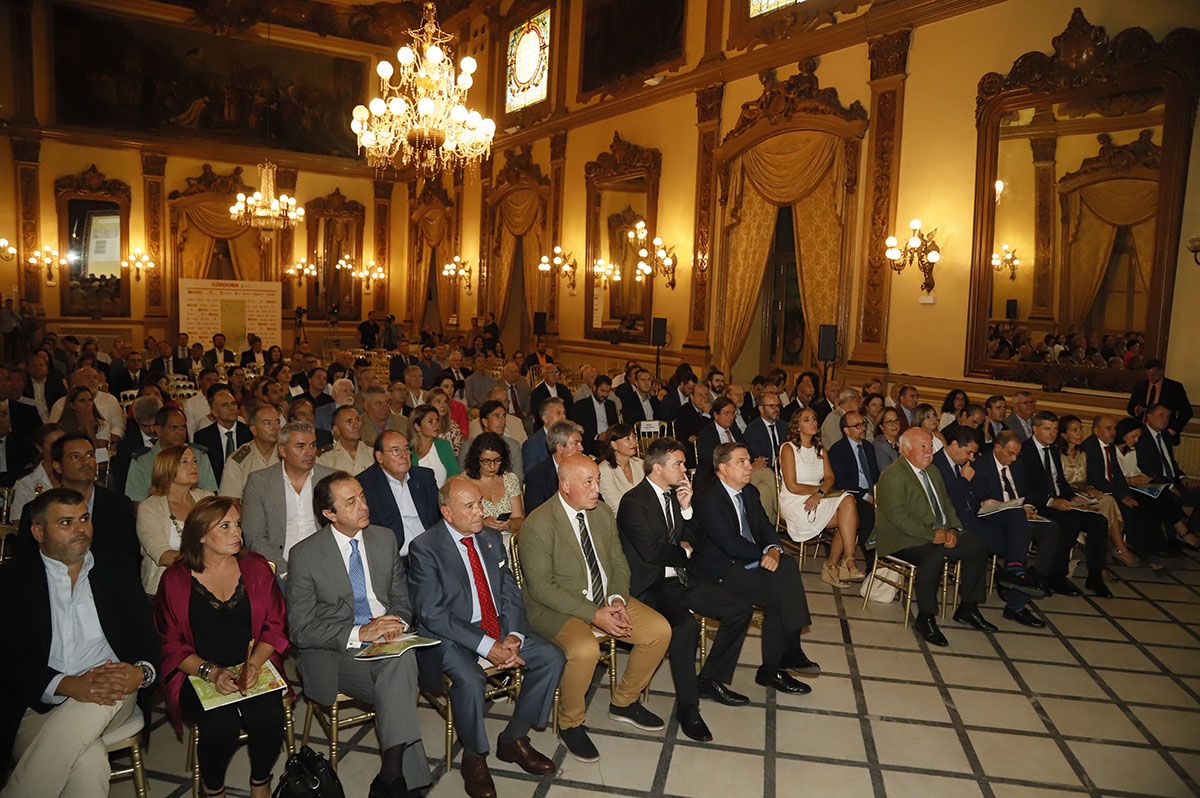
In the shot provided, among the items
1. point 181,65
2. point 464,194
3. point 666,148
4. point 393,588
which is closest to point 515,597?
point 393,588

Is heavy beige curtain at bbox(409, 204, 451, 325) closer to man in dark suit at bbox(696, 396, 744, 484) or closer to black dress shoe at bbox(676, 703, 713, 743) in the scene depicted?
man in dark suit at bbox(696, 396, 744, 484)

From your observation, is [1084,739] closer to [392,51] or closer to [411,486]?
[411,486]

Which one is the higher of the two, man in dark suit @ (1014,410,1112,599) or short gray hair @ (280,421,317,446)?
short gray hair @ (280,421,317,446)

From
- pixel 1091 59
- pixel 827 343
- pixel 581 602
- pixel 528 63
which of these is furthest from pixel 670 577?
pixel 528 63

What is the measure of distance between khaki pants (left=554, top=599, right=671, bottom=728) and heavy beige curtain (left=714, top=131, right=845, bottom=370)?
25.5 feet

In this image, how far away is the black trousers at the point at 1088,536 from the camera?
244 inches

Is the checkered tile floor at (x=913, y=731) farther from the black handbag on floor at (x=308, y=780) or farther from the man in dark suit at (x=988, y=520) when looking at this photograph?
the black handbag on floor at (x=308, y=780)

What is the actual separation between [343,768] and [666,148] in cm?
1195

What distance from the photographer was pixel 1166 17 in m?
7.55

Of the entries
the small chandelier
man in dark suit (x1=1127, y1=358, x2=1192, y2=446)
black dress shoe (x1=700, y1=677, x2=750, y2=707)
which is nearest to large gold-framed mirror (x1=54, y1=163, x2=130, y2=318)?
the small chandelier

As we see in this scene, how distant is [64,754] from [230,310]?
675 inches

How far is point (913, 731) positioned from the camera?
13.1 ft

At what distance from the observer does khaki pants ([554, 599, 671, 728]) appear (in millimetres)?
3680

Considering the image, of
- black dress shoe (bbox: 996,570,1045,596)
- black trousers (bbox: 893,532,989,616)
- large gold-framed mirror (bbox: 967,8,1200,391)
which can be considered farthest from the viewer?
large gold-framed mirror (bbox: 967,8,1200,391)
